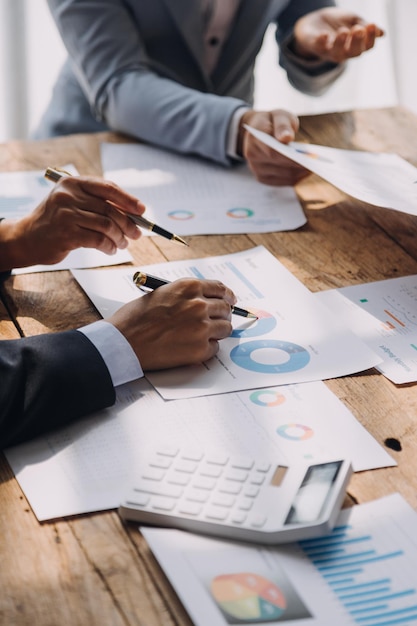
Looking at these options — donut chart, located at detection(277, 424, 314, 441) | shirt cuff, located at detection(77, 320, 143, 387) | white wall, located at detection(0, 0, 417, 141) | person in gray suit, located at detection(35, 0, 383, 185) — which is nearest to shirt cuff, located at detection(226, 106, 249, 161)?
person in gray suit, located at detection(35, 0, 383, 185)

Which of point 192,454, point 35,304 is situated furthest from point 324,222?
point 192,454

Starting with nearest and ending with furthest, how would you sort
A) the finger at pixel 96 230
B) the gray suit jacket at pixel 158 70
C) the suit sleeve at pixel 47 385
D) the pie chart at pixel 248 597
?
the pie chart at pixel 248 597 < the suit sleeve at pixel 47 385 < the finger at pixel 96 230 < the gray suit jacket at pixel 158 70

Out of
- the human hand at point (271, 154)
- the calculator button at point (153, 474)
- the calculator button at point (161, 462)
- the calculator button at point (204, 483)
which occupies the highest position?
the human hand at point (271, 154)

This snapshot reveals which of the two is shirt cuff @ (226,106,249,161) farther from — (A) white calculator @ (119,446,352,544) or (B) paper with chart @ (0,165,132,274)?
(A) white calculator @ (119,446,352,544)

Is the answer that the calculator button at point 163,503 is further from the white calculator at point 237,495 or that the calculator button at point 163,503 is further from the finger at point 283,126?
the finger at point 283,126

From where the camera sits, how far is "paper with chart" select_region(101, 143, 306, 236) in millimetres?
1418

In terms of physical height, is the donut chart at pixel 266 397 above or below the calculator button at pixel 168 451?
above

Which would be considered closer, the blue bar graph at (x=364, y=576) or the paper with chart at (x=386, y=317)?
the blue bar graph at (x=364, y=576)

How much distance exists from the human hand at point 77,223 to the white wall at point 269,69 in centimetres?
166

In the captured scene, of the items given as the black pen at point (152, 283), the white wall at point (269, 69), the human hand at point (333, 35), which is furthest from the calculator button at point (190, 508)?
the white wall at point (269, 69)

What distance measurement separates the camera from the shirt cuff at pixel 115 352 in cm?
100

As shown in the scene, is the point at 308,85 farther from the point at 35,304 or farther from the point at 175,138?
the point at 35,304

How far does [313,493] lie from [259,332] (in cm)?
33

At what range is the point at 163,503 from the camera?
2.66 feet
